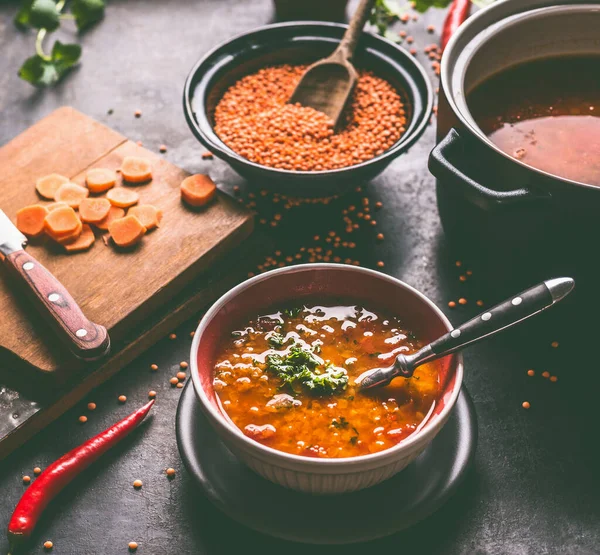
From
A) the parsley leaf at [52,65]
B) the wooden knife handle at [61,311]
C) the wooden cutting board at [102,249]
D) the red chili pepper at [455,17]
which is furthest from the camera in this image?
the red chili pepper at [455,17]

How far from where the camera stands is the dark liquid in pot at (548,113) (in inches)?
74.2

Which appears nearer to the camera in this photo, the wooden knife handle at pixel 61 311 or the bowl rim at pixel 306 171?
the wooden knife handle at pixel 61 311

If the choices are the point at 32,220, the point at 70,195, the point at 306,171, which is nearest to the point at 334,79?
the point at 306,171

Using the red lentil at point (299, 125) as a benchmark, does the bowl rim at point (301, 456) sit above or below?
below

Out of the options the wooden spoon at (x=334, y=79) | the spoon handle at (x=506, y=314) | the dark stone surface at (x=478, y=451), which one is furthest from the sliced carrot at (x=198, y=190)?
the spoon handle at (x=506, y=314)

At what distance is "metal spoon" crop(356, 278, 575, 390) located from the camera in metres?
1.58

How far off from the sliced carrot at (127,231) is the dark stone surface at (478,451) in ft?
1.08

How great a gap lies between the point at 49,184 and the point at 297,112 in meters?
0.86

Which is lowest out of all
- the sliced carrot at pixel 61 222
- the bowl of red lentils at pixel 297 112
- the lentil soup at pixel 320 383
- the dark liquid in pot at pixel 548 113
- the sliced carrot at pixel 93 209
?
the lentil soup at pixel 320 383

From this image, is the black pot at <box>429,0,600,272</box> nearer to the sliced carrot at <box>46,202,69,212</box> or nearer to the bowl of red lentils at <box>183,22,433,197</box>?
the bowl of red lentils at <box>183,22,433,197</box>

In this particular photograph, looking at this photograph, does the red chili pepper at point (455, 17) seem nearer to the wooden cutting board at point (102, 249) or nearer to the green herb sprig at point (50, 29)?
the wooden cutting board at point (102, 249)

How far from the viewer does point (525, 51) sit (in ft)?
6.98

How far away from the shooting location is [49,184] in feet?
7.77

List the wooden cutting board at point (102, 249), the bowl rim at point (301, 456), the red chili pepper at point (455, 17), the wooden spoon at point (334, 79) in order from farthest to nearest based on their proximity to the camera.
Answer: the red chili pepper at point (455, 17) < the wooden spoon at point (334, 79) < the wooden cutting board at point (102, 249) < the bowl rim at point (301, 456)
